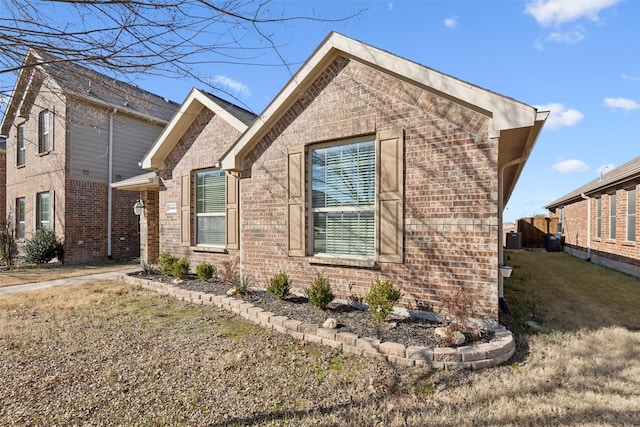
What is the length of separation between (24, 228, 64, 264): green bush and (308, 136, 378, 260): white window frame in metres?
11.5

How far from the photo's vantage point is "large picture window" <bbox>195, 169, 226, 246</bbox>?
8.28 metres

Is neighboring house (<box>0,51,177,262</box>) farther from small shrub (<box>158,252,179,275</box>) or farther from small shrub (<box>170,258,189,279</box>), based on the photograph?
small shrub (<box>170,258,189,279</box>)

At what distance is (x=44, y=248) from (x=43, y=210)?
2.60 meters

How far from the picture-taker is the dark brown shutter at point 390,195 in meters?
5.00

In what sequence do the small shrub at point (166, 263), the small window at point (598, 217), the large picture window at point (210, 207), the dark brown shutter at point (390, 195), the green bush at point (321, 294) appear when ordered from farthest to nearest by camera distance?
the small window at point (598, 217), the small shrub at point (166, 263), the large picture window at point (210, 207), the green bush at point (321, 294), the dark brown shutter at point (390, 195)

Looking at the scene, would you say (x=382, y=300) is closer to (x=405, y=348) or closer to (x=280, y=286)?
(x=405, y=348)

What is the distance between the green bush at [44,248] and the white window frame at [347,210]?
37.8ft

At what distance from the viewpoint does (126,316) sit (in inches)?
222

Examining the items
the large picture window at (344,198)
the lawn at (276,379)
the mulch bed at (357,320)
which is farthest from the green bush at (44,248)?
the large picture window at (344,198)

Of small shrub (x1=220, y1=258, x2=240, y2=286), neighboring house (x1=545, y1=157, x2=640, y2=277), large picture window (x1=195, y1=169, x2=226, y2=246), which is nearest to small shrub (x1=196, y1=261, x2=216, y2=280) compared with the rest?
small shrub (x1=220, y1=258, x2=240, y2=286)

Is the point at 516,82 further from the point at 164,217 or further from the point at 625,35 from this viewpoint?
the point at 164,217

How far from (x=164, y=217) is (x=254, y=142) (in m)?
4.44

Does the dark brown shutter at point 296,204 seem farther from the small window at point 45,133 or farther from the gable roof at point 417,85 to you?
the small window at point 45,133

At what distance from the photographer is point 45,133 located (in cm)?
1320
